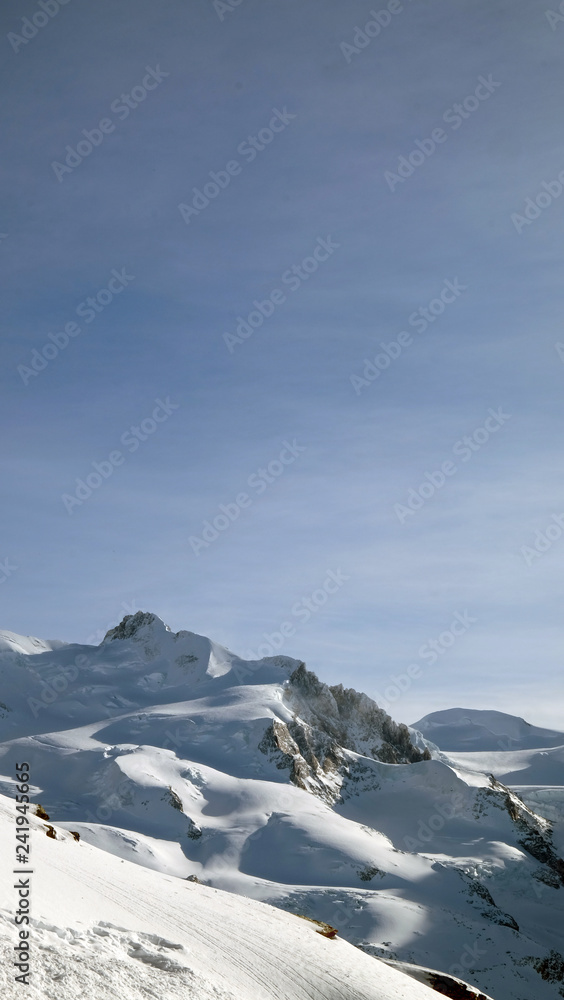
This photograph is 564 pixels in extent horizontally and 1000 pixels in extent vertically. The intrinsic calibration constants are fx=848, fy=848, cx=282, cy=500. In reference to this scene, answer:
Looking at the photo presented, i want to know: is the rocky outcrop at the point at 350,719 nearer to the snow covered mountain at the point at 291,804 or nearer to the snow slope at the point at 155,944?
the snow covered mountain at the point at 291,804

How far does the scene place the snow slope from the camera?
1811 cm

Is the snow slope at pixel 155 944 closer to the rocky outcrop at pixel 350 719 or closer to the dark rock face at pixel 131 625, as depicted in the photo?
the rocky outcrop at pixel 350 719

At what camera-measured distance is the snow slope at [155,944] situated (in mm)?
18109

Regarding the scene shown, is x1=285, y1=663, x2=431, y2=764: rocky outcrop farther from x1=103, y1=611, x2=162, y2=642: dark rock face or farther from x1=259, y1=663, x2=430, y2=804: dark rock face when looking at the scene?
x1=103, y1=611, x2=162, y2=642: dark rock face

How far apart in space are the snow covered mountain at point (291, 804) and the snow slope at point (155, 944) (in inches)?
1092

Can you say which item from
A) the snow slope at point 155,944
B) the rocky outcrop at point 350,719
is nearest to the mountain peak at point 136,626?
the rocky outcrop at point 350,719

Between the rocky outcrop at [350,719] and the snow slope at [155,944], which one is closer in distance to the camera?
the snow slope at [155,944]

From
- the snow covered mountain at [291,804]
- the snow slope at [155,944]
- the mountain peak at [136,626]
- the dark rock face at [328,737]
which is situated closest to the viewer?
the snow slope at [155,944]

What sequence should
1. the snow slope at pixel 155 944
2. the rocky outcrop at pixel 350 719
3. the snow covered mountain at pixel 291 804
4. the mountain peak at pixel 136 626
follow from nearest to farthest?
the snow slope at pixel 155 944 → the snow covered mountain at pixel 291 804 → the rocky outcrop at pixel 350 719 → the mountain peak at pixel 136 626

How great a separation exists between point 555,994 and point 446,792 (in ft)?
170

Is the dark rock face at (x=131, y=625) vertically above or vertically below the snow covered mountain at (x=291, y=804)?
above

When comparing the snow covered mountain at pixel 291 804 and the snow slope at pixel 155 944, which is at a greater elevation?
the snow slope at pixel 155 944

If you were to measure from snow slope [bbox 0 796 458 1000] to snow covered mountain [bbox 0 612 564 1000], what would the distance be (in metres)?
27.7

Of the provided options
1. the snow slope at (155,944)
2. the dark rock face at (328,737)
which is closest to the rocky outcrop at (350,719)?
the dark rock face at (328,737)
